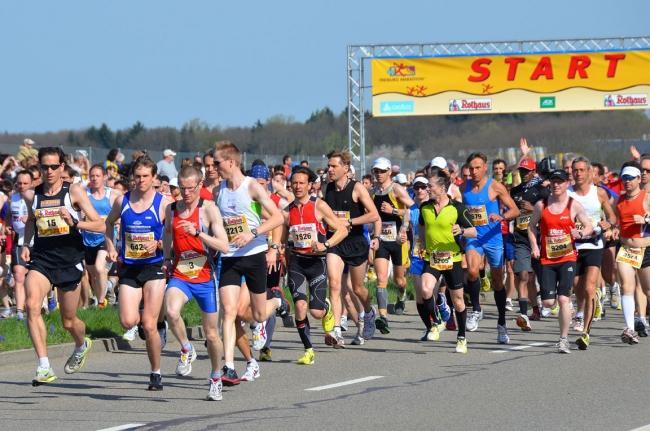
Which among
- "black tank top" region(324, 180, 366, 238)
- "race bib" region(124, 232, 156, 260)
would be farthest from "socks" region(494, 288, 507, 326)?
"race bib" region(124, 232, 156, 260)

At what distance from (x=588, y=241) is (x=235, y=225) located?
4.91 meters

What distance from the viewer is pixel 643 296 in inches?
627

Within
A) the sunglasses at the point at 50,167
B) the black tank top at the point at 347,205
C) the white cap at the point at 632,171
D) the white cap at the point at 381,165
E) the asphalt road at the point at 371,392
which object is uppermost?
the white cap at the point at 381,165

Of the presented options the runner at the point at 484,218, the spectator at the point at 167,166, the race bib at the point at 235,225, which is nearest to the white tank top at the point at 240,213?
the race bib at the point at 235,225

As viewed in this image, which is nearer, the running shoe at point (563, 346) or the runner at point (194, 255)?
the runner at point (194, 255)

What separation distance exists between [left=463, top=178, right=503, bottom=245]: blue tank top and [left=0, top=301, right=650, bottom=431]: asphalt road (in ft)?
4.89

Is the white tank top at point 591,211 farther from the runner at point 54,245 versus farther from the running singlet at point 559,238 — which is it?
the runner at point 54,245

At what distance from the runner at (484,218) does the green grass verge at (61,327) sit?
3489mm

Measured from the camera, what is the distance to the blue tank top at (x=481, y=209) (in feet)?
53.5

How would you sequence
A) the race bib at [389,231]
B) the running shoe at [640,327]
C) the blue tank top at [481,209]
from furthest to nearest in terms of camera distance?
1. the race bib at [389,231]
2. the blue tank top at [481,209]
3. the running shoe at [640,327]

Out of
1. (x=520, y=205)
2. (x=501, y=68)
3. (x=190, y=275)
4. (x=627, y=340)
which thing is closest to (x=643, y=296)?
(x=627, y=340)

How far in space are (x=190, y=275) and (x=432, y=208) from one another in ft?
13.8

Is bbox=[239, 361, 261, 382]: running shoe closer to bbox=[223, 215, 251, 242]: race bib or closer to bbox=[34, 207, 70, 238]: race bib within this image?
bbox=[223, 215, 251, 242]: race bib

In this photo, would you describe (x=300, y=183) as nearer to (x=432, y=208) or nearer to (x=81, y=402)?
(x=432, y=208)
